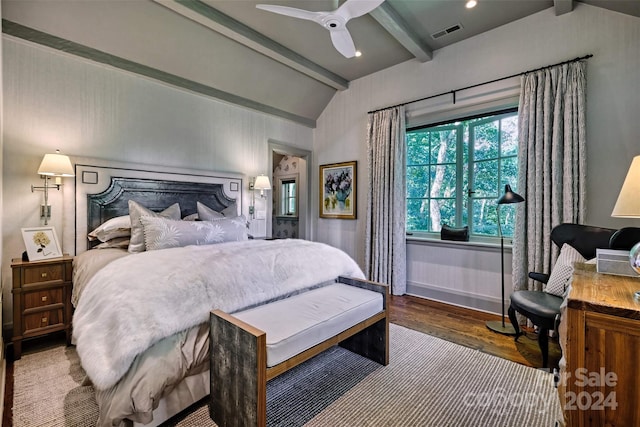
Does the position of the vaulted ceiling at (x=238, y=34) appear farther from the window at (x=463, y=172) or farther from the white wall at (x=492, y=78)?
the window at (x=463, y=172)

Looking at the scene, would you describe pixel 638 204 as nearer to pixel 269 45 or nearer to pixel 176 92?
pixel 269 45

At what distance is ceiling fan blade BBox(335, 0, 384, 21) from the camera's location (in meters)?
2.08

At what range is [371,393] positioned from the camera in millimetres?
1852

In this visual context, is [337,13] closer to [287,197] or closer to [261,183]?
[261,183]

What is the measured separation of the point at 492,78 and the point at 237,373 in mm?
3962

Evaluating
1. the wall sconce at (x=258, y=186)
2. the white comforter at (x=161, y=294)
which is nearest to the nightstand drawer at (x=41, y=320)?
the white comforter at (x=161, y=294)

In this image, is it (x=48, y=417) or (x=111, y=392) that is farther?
(x=48, y=417)

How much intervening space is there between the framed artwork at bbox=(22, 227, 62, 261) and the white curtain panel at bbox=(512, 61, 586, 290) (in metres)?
4.60

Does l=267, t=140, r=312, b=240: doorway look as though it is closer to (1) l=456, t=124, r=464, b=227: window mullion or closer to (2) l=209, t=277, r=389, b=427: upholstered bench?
(1) l=456, t=124, r=464, b=227: window mullion

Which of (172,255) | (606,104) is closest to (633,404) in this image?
(172,255)

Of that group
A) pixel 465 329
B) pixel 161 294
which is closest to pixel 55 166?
pixel 161 294

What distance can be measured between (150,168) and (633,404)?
4151 millimetres

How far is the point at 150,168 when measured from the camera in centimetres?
335

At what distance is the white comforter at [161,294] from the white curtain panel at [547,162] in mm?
2480
